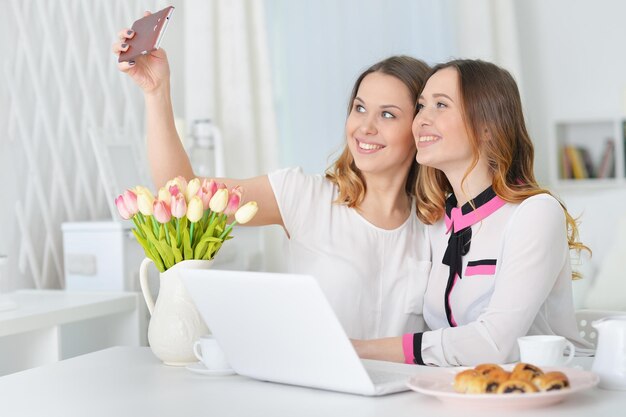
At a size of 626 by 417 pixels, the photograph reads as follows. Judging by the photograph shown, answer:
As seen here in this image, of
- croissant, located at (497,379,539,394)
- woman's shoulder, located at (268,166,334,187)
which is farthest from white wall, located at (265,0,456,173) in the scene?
croissant, located at (497,379,539,394)

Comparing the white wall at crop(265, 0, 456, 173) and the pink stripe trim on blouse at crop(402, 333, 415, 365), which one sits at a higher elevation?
the white wall at crop(265, 0, 456, 173)

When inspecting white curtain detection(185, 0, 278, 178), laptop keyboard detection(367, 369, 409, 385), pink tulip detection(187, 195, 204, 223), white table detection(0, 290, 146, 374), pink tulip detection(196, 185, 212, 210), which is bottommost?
white table detection(0, 290, 146, 374)

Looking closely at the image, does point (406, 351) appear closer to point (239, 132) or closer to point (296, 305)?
point (296, 305)

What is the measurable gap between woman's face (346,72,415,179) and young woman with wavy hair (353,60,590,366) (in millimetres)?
101

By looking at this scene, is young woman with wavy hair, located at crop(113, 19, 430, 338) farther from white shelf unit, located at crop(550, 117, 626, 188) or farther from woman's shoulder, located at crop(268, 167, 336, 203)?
white shelf unit, located at crop(550, 117, 626, 188)

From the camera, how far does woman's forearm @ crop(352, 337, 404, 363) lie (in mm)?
1542

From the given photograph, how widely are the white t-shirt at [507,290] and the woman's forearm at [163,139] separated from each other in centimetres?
61

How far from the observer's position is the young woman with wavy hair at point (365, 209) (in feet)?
6.46

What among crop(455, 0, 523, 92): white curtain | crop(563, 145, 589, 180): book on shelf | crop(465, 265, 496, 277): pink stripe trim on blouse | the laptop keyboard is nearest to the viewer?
the laptop keyboard

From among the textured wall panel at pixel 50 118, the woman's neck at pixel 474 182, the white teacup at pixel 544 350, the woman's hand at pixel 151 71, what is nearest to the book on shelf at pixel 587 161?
the textured wall panel at pixel 50 118

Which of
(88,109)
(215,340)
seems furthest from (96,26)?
(215,340)

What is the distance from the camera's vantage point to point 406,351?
154 centimetres

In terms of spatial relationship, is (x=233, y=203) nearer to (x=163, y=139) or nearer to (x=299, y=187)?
(x=163, y=139)

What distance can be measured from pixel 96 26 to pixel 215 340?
2.07 meters
